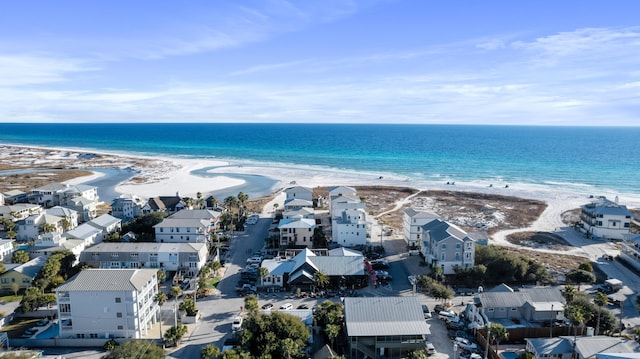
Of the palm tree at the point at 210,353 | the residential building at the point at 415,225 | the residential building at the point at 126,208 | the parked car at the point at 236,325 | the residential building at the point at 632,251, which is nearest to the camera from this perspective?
the palm tree at the point at 210,353

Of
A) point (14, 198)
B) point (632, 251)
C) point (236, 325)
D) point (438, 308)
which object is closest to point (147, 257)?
point (236, 325)

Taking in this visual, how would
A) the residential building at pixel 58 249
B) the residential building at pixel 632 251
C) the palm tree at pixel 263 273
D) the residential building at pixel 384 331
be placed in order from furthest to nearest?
the residential building at pixel 632 251
the residential building at pixel 58 249
the palm tree at pixel 263 273
the residential building at pixel 384 331

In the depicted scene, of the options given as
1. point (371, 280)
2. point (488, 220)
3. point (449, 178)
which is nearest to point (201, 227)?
point (371, 280)

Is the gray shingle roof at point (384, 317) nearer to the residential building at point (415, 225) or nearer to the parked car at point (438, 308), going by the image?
the parked car at point (438, 308)

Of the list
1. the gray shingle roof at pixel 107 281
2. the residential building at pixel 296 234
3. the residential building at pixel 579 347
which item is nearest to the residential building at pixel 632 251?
the residential building at pixel 579 347

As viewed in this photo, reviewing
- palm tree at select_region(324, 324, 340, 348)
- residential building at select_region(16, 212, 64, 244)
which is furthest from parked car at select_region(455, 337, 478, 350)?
residential building at select_region(16, 212, 64, 244)

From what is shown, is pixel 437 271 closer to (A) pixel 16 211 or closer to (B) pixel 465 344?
(B) pixel 465 344
